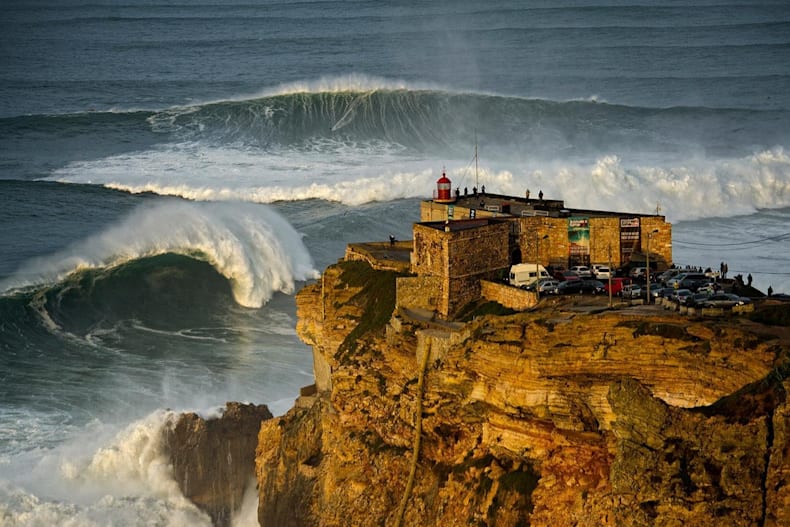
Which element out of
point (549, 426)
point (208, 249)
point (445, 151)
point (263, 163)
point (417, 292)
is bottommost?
point (549, 426)

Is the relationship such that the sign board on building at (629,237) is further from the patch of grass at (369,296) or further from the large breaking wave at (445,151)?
the large breaking wave at (445,151)

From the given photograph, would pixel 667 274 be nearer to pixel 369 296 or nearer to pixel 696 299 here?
pixel 696 299

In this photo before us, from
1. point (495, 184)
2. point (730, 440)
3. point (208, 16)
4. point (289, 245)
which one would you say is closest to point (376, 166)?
point (495, 184)

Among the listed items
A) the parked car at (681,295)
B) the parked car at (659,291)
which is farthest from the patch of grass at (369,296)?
the parked car at (681,295)

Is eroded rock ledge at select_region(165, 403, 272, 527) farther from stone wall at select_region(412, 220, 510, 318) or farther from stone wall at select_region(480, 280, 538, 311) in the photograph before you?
stone wall at select_region(480, 280, 538, 311)

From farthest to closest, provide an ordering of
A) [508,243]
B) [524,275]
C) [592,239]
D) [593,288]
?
[592,239], [508,243], [524,275], [593,288]

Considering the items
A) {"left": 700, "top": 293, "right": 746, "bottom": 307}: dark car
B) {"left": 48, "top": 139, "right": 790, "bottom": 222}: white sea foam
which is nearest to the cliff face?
{"left": 700, "top": 293, "right": 746, "bottom": 307}: dark car

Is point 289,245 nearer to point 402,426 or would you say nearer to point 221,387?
point 221,387

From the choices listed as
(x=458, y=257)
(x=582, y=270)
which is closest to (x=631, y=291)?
(x=582, y=270)

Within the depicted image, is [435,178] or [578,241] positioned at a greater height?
[435,178]
